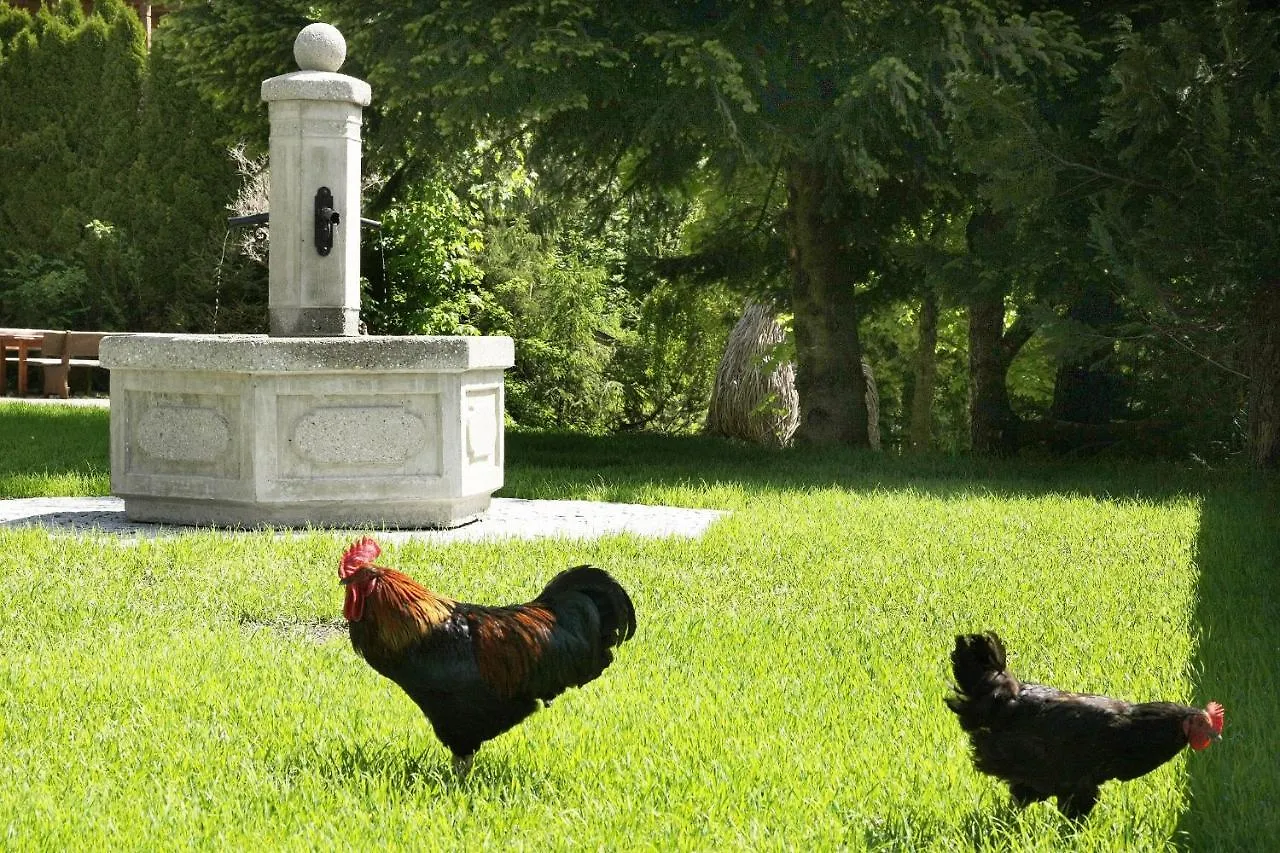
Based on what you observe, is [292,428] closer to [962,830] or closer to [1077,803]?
[962,830]

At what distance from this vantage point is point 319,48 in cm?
1028

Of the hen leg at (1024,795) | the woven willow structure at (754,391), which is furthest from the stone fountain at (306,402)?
the woven willow structure at (754,391)

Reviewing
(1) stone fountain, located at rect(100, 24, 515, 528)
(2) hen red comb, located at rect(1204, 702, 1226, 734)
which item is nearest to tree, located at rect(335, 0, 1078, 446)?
(1) stone fountain, located at rect(100, 24, 515, 528)

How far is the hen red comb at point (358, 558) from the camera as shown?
4.20 meters

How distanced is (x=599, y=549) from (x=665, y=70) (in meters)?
6.22

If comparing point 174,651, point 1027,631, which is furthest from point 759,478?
point 174,651

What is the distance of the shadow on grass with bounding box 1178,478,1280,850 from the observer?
3.97 meters

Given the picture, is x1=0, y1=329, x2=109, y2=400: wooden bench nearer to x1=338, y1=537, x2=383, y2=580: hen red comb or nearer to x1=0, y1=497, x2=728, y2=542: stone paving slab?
x1=0, y1=497, x2=728, y2=542: stone paving slab

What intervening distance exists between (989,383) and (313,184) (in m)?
9.13

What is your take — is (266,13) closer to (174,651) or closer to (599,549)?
(599,549)

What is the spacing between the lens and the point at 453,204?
21.8m

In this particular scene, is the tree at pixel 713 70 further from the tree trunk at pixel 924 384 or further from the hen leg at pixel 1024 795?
the hen leg at pixel 1024 795

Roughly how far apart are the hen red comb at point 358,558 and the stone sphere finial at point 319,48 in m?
6.79

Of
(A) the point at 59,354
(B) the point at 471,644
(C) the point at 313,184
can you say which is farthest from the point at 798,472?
(A) the point at 59,354
